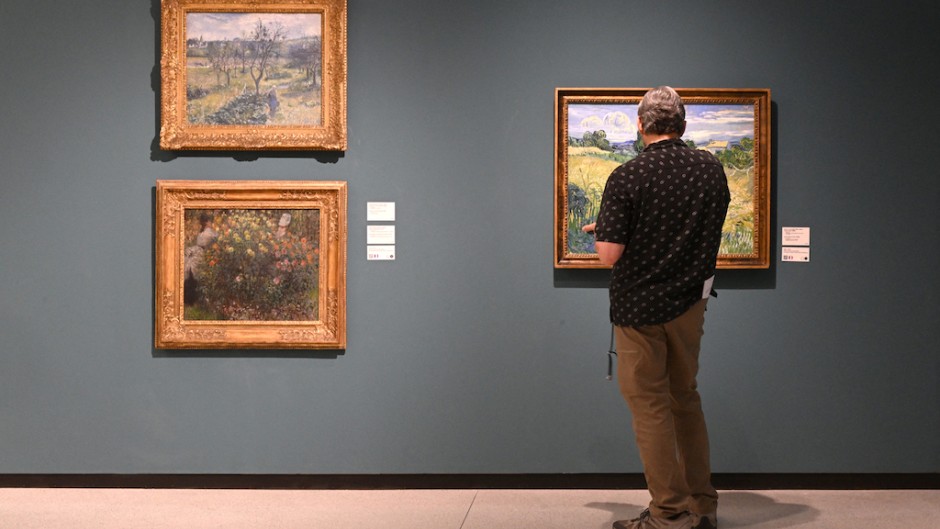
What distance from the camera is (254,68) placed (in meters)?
3.70

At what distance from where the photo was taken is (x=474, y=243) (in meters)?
3.72

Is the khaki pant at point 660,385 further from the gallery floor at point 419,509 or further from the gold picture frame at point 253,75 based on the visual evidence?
the gold picture frame at point 253,75

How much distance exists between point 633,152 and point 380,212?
1111 millimetres

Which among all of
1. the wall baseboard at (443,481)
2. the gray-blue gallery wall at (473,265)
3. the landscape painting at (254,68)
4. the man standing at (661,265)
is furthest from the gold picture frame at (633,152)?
the landscape painting at (254,68)

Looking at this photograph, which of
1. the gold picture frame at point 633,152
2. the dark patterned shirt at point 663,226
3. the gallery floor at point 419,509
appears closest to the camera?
the dark patterned shirt at point 663,226

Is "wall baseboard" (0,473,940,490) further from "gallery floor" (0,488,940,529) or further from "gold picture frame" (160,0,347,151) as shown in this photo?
"gold picture frame" (160,0,347,151)

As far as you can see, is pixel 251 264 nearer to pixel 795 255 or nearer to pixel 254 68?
pixel 254 68

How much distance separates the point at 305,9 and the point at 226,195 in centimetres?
86

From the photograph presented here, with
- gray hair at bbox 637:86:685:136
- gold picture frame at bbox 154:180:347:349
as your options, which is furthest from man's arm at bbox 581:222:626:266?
gold picture frame at bbox 154:180:347:349

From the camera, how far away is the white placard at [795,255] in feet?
12.2

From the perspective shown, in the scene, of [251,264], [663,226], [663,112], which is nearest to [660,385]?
[663,226]

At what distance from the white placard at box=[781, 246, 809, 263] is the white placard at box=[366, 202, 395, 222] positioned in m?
1.69

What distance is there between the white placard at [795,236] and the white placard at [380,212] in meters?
1.69

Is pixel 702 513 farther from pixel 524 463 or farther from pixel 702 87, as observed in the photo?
pixel 702 87
